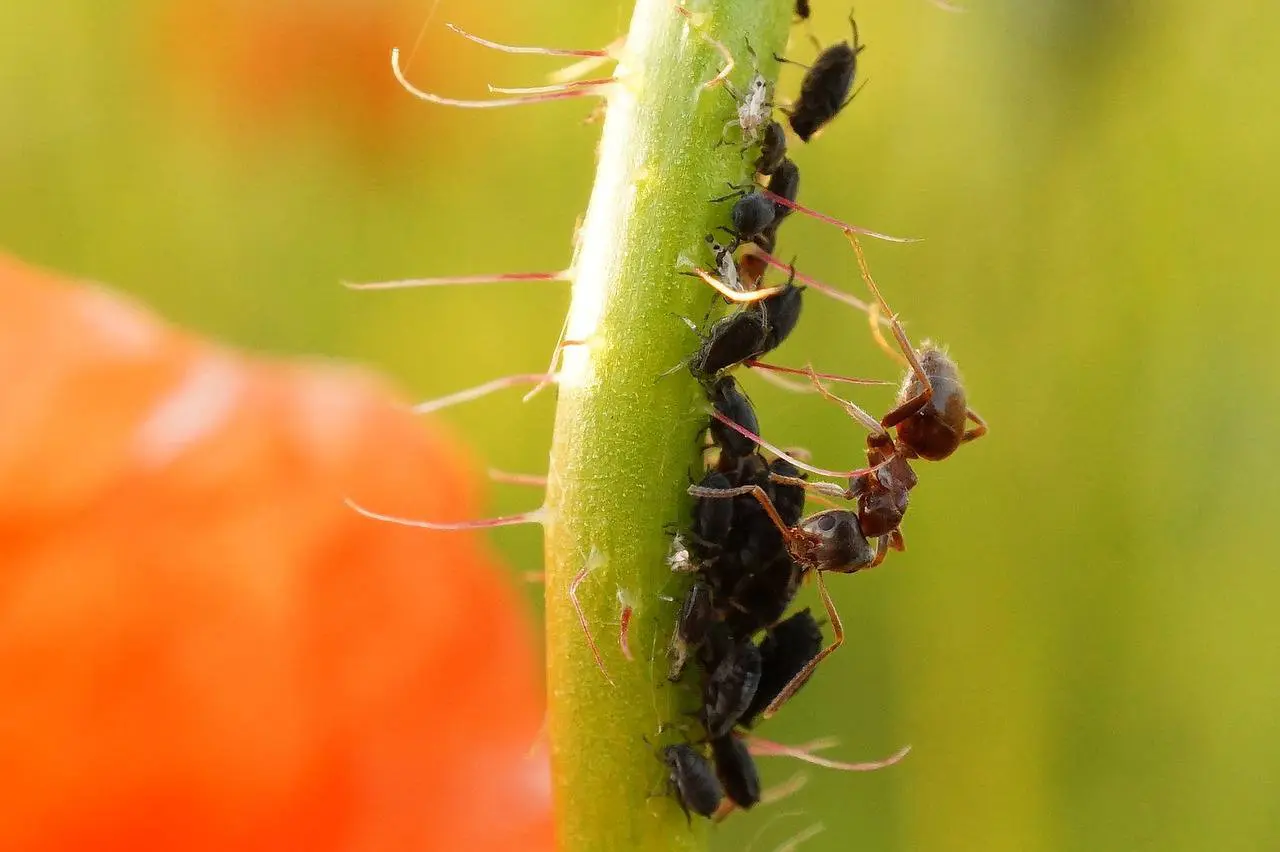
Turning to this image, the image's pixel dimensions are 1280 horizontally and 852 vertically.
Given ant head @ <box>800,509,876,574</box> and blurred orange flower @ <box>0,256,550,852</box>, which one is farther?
blurred orange flower @ <box>0,256,550,852</box>

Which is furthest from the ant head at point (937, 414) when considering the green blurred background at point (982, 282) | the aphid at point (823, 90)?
the green blurred background at point (982, 282)

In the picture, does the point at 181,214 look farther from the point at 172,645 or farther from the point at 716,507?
the point at 716,507

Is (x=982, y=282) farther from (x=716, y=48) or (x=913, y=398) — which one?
(x=716, y=48)

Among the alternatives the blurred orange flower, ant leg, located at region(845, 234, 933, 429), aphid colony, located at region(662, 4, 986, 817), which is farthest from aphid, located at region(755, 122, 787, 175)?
the blurred orange flower

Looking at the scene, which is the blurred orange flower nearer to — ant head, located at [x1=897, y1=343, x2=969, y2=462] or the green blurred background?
the green blurred background

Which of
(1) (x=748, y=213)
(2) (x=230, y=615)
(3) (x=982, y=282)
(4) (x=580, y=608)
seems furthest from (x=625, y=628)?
(3) (x=982, y=282)

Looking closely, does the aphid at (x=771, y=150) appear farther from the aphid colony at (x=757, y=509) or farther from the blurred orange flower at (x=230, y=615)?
the blurred orange flower at (x=230, y=615)
